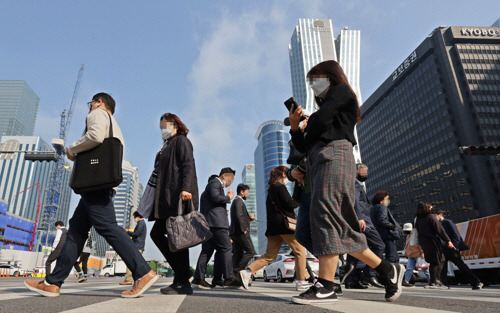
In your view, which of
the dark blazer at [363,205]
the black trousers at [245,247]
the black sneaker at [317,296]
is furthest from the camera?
the black trousers at [245,247]

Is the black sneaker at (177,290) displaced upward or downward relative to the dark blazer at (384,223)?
downward

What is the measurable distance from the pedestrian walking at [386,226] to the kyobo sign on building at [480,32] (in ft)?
297

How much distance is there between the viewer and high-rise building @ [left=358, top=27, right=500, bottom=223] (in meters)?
68.2

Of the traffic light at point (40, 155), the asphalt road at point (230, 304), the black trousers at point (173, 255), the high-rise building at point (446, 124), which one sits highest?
the high-rise building at point (446, 124)

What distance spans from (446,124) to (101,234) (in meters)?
84.1

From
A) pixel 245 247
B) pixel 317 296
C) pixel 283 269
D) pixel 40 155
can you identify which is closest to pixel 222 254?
pixel 245 247

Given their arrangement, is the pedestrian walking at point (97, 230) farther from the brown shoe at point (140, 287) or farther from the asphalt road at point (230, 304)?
the asphalt road at point (230, 304)

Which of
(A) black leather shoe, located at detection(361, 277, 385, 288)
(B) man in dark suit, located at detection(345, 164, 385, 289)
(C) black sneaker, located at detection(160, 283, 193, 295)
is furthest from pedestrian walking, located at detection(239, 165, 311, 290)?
(A) black leather shoe, located at detection(361, 277, 385, 288)

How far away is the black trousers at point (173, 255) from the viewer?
11.6 ft

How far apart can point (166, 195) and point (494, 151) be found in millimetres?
14121

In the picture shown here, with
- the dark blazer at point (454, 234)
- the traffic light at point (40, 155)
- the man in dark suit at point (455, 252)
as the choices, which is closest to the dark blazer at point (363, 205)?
the man in dark suit at point (455, 252)

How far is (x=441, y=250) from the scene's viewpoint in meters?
6.64

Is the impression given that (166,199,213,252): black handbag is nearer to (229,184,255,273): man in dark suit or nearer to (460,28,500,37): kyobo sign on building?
(229,184,255,273): man in dark suit

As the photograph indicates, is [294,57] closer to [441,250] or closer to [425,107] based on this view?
[425,107]
